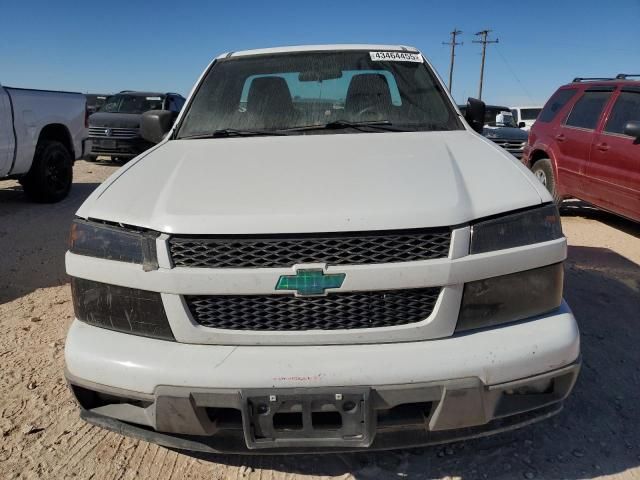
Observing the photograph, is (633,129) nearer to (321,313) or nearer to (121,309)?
(321,313)

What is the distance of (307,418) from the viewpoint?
168cm

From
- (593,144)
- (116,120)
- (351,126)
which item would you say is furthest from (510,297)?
(116,120)

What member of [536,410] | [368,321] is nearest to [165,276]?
[368,321]

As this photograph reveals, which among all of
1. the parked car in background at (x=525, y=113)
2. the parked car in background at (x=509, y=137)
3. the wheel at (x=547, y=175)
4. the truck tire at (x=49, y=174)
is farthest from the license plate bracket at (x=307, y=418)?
the parked car in background at (x=525, y=113)

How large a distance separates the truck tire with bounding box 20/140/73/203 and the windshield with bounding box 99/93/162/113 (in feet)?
17.1

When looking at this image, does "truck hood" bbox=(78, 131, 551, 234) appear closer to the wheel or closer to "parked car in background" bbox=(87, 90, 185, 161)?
the wheel

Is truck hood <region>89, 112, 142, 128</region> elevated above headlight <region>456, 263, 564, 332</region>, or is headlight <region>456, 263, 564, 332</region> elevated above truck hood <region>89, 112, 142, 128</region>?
truck hood <region>89, 112, 142, 128</region>

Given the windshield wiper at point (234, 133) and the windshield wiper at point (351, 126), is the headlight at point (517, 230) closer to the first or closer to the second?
the windshield wiper at point (351, 126)

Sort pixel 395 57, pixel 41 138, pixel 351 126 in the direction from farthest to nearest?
pixel 41 138 → pixel 395 57 → pixel 351 126

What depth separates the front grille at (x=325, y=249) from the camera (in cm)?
172

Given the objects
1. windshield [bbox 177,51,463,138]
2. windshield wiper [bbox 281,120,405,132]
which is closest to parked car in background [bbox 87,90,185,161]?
windshield [bbox 177,51,463,138]

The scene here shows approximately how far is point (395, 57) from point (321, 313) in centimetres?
211

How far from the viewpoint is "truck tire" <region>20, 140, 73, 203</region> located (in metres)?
6.95

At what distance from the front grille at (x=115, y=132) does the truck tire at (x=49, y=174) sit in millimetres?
4087
